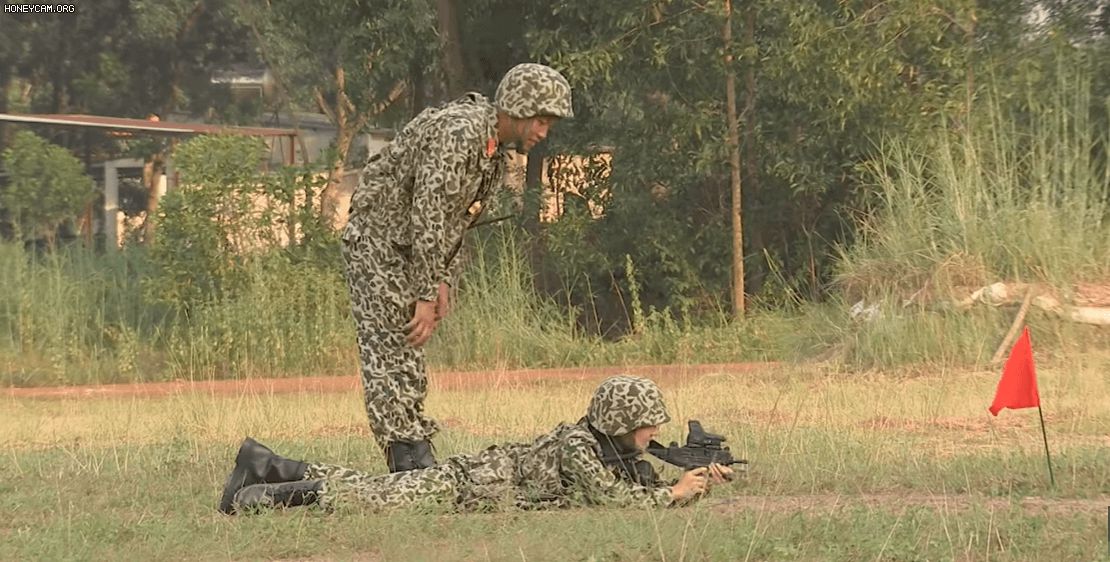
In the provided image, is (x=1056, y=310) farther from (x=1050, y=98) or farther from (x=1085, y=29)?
(x=1085, y=29)

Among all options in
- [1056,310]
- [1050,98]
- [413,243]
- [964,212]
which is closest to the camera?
[413,243]

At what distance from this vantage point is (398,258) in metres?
6.95

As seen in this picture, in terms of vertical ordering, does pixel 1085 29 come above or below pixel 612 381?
above

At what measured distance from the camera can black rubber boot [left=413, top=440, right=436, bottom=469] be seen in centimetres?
696

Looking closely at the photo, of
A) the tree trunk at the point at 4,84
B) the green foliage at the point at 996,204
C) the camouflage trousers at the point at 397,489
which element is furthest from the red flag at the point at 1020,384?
the tree trunk at the point at 4,84

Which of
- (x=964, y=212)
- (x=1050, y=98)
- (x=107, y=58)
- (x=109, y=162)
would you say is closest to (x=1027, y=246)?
(x=964, y=212)

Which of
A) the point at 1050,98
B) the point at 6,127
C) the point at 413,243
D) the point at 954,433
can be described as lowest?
the point at 954,433

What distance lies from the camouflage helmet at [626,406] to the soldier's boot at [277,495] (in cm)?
107

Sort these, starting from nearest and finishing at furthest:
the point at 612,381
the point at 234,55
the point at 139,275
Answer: the point at 612,381
the point at 139,275
the point at 234,55

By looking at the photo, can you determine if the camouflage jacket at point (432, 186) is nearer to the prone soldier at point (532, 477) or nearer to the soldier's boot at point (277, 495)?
the prone soldier at point (532, 477)

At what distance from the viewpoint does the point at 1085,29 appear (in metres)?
17.3

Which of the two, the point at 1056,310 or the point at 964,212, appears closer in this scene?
the point at 1056,310

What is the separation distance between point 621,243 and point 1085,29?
5.06 metres

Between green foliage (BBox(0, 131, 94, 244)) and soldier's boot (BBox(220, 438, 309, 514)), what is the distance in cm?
1586
